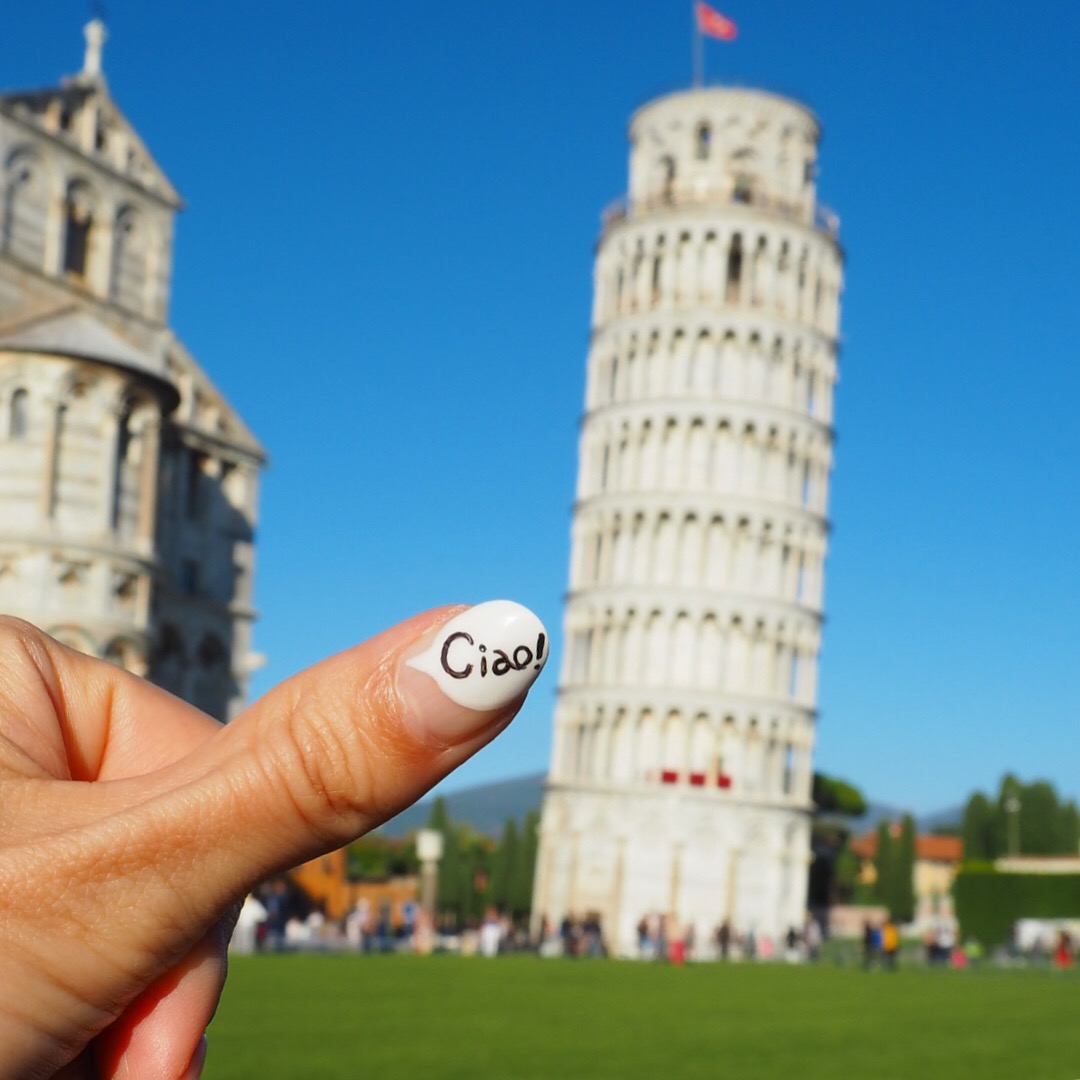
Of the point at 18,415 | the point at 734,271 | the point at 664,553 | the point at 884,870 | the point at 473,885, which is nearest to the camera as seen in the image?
the point at 18,415

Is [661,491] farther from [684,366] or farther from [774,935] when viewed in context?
[774,935]

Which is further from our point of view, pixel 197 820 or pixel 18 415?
pixel 18 415

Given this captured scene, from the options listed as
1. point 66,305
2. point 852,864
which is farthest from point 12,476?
point 852,864

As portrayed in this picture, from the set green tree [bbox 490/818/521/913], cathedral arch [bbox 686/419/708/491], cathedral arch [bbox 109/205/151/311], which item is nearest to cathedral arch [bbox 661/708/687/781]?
cathedral arch [bbox 686/419/708/491]

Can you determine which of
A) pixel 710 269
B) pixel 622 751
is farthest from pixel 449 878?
pixel 710 269

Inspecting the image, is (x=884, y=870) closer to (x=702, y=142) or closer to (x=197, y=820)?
(x=702, y=142)

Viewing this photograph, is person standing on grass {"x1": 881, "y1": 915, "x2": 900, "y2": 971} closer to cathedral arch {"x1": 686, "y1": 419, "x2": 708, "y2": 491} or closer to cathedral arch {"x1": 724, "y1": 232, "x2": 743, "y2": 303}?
cathedral arch {"x1": 686, "y1": 419, "x2": 708, "y2": 491}

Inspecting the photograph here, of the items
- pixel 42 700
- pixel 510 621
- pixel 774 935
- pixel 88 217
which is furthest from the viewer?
pixel 774 935

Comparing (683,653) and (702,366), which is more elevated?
(702,366)
